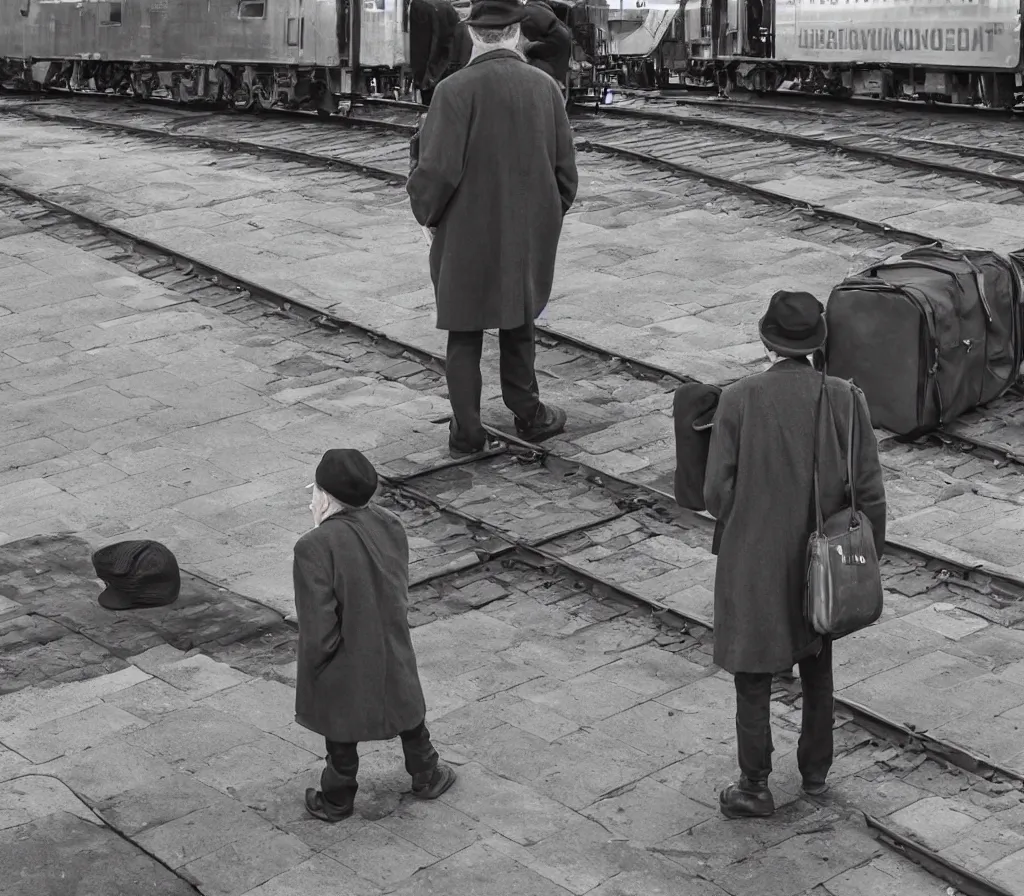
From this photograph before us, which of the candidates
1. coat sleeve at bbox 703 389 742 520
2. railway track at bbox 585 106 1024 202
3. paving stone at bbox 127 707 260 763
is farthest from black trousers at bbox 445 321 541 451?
railway track at bbox 585 106 1024 202

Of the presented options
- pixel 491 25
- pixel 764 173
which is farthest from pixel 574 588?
pixel 764 173

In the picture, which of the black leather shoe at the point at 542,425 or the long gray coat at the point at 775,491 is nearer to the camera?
the long gray coat at the point at 775,491

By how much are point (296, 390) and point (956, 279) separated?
379 centimetres

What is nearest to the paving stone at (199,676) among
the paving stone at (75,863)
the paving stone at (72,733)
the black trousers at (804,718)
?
the paving stone at (72,733)

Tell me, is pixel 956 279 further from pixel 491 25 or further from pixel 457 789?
pixel 457 789

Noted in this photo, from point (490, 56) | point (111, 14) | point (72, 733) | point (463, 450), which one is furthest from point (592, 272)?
point (111, 14)

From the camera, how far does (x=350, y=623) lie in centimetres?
→ 554

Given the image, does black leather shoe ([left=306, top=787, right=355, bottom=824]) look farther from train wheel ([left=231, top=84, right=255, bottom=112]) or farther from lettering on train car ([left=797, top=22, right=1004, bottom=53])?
train wheel ([left=231, top=84, right=255, bottom=112])

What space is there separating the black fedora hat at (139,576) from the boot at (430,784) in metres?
2.05

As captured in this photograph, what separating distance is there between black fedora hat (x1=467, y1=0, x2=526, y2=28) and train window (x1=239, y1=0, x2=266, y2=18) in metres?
12.4

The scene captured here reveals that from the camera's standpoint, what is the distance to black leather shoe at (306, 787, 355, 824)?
570cm

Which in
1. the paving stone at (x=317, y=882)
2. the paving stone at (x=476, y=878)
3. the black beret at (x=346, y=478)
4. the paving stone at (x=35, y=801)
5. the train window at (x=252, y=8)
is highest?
the train window at (x=252, y=8)

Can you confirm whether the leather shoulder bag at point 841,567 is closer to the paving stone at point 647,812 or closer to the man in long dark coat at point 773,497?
the man in long dark coat at point 773,497

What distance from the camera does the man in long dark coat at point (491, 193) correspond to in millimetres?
8438
